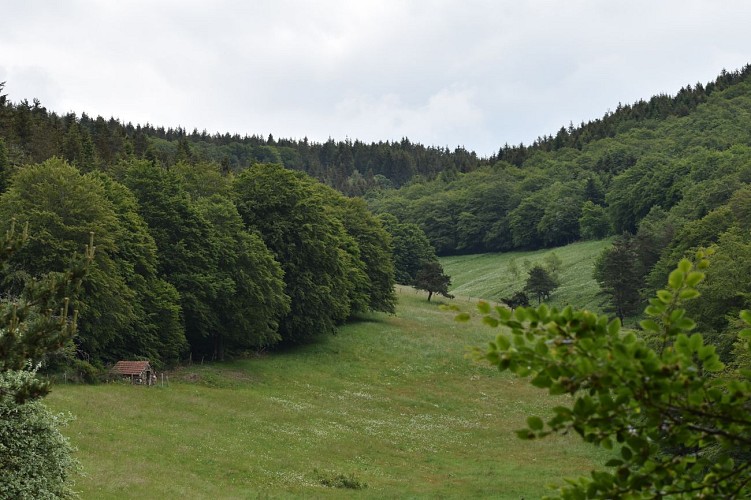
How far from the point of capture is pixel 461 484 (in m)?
33.9

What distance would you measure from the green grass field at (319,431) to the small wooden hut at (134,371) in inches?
76.4

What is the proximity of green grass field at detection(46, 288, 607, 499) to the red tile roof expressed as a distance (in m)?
2.02

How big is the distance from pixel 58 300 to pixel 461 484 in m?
23.6

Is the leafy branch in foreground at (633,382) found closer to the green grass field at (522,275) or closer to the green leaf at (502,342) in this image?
the green leaf at (502,342)

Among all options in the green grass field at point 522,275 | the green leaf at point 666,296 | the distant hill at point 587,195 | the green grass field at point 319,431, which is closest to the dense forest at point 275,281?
the green leaf at point 666,296

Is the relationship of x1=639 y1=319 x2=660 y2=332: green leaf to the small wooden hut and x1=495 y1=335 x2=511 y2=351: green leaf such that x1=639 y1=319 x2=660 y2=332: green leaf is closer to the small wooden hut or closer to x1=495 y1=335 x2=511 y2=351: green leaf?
x1=495 y1=335 x2=511 y2=351: green leaf

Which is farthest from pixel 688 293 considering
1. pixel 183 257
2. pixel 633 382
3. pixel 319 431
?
pixel 183 257

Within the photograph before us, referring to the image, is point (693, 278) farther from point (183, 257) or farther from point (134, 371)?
point (183, 257)

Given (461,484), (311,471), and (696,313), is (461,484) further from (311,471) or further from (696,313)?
(696,313)

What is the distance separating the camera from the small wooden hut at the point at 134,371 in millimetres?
46094

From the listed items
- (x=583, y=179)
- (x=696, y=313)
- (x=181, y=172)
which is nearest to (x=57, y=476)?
(x=696, y=313)

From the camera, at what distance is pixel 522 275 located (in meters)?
125

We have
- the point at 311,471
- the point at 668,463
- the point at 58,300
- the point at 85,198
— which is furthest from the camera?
the point at 85,198

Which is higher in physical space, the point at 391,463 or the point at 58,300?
the point at 58,300
